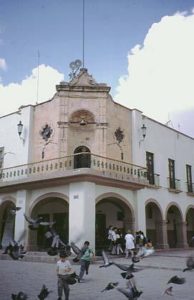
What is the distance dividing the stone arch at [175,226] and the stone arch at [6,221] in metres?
9.28

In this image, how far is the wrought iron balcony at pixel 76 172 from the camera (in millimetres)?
16859

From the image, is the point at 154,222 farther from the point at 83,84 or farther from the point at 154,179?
the point at 83,84

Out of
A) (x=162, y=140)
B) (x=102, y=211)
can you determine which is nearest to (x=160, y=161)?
(x=162, y=140)

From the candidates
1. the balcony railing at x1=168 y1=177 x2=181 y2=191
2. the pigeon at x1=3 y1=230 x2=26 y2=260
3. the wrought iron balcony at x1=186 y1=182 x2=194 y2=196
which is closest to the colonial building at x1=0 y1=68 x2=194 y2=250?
the balcony railing at x1=168 y1=177 x2=181 y2=191

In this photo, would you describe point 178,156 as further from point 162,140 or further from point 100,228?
point 100,228

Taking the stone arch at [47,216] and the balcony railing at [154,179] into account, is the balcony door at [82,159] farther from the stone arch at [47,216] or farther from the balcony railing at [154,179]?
the balcony railing at [154,179]

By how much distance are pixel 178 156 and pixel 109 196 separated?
8630 millimetres

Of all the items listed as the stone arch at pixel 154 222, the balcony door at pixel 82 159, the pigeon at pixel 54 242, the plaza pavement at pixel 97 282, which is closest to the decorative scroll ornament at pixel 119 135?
the balcony door at pixel 82 159

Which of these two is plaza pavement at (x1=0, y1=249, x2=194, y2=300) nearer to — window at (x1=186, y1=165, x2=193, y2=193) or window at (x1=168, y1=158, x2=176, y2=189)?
window at (x1=168, y1=158, x2=176, y2=189)

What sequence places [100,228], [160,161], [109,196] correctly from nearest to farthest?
[109,196] < [100,228] < [160,161]

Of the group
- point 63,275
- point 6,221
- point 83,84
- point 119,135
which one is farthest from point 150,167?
point 63,275

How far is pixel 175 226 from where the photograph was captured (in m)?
25.2

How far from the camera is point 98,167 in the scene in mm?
18125

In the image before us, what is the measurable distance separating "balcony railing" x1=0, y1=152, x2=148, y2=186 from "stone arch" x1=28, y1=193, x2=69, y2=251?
4.36ft
